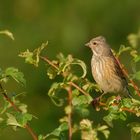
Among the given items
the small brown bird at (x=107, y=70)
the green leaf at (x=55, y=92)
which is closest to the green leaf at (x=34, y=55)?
the green leaf at (x=55, y=92)

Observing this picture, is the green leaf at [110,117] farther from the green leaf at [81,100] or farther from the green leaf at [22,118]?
the green leaf at [22,118]

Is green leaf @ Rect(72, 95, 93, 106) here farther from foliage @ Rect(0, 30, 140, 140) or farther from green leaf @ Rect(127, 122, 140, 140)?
green leaf @ Rect(127, 122, 140, 140)

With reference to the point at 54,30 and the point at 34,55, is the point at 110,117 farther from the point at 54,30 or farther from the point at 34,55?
the point at 54,30

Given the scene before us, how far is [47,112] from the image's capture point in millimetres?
12172

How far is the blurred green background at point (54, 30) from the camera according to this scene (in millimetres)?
Result: 12203

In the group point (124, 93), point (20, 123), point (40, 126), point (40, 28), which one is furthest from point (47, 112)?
point (20, 123)

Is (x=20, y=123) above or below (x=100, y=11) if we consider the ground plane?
below

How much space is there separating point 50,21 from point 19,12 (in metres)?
0.69

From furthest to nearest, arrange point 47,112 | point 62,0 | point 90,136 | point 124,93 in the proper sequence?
1. point 62,0
2. point 47,112
3. point 124,93
4. point 90,136

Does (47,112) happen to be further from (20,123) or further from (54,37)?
(20,123)

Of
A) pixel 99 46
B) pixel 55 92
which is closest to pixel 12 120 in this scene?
pixel 55 92

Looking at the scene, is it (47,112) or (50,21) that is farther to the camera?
(50,21)

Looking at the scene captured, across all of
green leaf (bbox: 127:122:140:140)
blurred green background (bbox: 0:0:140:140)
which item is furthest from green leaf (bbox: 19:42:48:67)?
blurred green background (bbox: 0:0:140:140)

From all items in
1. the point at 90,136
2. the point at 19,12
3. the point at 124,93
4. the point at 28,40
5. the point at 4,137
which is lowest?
the point at 90,136
